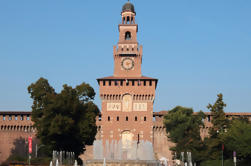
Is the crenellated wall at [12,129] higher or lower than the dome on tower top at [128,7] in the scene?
lower

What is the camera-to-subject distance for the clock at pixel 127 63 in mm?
67812

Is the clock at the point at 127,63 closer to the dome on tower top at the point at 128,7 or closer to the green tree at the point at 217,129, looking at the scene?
the dome on tower top at the point at 128,7

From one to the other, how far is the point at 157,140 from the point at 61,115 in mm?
27087

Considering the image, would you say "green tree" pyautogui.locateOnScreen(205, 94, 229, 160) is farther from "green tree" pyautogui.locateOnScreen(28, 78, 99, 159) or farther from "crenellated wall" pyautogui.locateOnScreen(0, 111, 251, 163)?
"crenellated wall" pyautogui.locateOnScreen(0, 111, 251, 163)

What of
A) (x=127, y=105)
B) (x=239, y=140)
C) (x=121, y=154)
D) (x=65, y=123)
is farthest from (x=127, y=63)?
(x=239, y=140)

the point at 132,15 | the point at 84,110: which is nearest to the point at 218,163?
the point at 84,110

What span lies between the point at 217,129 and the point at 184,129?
14.2 metres

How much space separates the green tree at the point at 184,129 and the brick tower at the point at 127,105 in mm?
4086

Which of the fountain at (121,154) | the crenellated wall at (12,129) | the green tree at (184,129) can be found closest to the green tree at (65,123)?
the fountain at (121,154)

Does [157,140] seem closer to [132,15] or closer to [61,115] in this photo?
[132,15]

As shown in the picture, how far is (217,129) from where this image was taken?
5003 centimetres

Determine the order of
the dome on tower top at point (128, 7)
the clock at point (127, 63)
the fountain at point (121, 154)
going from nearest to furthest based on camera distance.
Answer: the fountain at point (121, 154)
the clock at point (127, 63)
the dome on tower top at point (128, 7)

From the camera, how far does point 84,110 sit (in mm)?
48469

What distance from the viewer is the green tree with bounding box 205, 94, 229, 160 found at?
1881 inches
